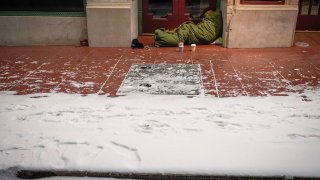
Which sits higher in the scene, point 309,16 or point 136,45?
point 309,16

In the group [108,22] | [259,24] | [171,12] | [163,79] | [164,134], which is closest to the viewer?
[164,134]

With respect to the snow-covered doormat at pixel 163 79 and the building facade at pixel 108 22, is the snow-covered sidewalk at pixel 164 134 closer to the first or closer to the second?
the snow-covered doormat at pixel 163 79

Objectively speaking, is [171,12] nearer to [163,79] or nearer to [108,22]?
[108,22]

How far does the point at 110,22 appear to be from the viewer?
275 inches

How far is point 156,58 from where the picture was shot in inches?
252

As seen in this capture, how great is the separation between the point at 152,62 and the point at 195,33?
1707 millimetres

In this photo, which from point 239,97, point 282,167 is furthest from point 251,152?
point 239,97

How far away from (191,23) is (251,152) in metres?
5.08

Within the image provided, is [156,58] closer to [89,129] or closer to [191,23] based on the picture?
[191,23]

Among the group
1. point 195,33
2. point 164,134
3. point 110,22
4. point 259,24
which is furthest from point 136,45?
point 164,134

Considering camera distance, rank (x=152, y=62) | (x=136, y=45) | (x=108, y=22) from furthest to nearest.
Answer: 1. (x=136, y=45)
2. (x=108, y=22)
3. (x=152, y=62)

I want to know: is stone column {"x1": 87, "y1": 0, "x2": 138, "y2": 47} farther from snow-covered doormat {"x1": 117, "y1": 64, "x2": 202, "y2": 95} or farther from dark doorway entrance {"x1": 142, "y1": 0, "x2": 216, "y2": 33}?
snow-covered doormat {"x1": 117, "y1": 64, "x2": 202, "y2": 95}

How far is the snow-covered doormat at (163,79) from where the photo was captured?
4715mm

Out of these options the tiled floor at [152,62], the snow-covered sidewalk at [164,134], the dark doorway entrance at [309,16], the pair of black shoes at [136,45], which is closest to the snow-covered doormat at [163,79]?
the tiled floor at [152,62]
